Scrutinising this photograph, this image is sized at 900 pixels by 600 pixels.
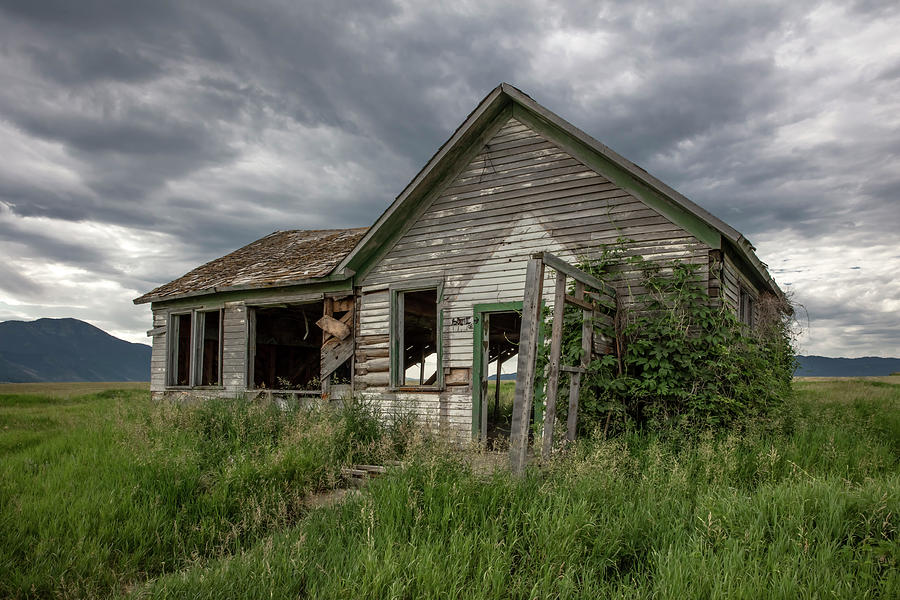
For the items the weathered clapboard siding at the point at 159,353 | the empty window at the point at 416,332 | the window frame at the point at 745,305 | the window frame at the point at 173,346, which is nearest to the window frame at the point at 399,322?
the empty window at the point at 416,332

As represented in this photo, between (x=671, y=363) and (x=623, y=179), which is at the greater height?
(x=623, y=179)

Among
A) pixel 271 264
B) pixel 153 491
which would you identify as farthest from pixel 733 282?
pixel 271 264

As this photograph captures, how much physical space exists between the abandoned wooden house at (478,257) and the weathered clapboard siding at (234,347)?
0.03m

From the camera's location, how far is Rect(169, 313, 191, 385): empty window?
15.3 meters

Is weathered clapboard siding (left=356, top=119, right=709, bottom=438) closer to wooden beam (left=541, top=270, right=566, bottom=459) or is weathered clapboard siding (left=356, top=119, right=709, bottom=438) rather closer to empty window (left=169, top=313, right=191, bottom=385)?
wooden beam (left=541, top=270, right=566, bottom=459)

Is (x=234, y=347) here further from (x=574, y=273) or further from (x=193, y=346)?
(x=574, y=273)

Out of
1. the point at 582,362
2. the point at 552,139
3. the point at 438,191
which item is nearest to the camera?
the point at 582,362

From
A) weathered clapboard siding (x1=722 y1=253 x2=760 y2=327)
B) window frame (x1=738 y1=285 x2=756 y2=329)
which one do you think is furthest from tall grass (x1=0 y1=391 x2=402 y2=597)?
window frame (x1=738 y1=285 x2=756 y2=329)

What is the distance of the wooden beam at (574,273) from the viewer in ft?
21.7

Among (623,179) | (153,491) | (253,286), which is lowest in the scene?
(153,491)

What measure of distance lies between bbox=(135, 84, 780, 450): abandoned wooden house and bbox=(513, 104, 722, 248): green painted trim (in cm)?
2

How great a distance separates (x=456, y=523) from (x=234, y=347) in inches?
416

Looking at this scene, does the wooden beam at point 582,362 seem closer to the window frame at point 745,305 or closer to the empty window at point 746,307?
the window frame at point 745,305

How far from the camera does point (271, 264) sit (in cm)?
1461
